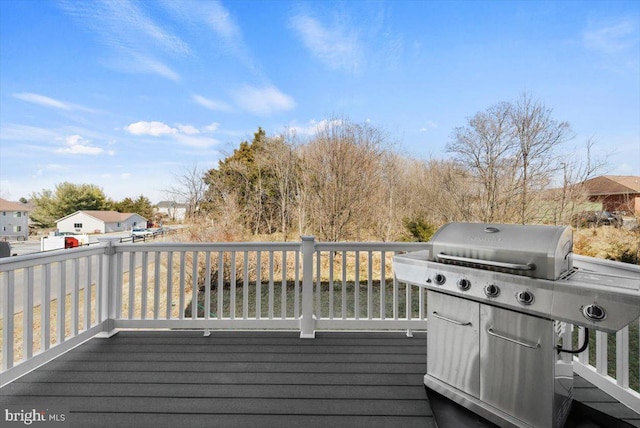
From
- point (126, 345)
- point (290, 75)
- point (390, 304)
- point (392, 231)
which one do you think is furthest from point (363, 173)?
point (126, 345)

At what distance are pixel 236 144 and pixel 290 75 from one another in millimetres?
3048

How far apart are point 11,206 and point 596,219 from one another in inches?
460

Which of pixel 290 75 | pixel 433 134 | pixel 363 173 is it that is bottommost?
pixel 363 173

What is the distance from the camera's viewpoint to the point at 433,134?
945 centimetres

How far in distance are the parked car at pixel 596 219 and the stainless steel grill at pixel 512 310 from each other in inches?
238

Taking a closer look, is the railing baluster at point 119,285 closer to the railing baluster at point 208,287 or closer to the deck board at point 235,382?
the deck board at point 235,382

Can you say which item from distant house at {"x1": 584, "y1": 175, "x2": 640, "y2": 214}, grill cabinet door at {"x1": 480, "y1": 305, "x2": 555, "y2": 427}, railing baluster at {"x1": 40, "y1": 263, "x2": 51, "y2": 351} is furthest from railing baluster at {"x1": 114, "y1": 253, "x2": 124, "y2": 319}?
distant house at {"x1": 584, "y1": 175, "x2": 640, "y2": 214}

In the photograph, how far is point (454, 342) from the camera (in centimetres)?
187

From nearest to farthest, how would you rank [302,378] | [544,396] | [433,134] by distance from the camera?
[544,396] → [302,378] → [433,134]

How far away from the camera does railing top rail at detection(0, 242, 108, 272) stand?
205 centimetres

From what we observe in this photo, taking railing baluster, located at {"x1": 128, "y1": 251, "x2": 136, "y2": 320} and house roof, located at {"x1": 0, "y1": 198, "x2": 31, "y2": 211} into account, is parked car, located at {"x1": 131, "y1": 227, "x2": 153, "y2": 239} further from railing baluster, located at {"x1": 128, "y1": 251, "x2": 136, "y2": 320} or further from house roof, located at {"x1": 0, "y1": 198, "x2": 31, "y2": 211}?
house roof, located at {"x1": 0, "y1": 198, "x2": 31, "y2": 211}

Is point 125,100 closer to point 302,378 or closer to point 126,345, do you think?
point 126,345

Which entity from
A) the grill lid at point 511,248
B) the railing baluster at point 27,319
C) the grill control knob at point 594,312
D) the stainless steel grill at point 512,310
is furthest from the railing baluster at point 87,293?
the grill control knob at point 594,312

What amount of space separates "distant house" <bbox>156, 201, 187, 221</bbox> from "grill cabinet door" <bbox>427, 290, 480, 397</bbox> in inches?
283
